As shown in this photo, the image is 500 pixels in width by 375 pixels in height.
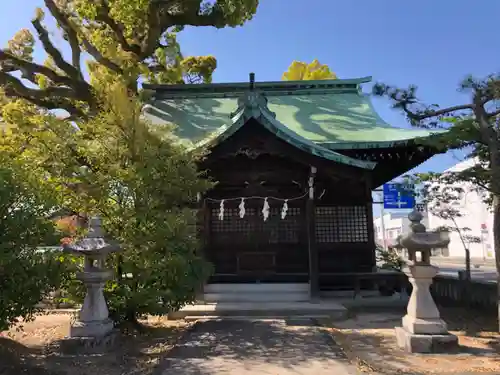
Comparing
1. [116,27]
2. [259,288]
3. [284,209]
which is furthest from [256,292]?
[116,27]

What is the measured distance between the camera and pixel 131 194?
7.23 meters

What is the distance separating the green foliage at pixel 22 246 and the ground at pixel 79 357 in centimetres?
70

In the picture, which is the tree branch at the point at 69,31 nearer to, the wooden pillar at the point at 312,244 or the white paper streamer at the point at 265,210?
the white paper streamer at the point at 265,210

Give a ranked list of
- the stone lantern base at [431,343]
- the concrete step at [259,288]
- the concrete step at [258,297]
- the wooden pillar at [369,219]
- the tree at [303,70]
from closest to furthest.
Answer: the stone lantern base at [431,343]
the concrete step at [258,297]
the concrete step at [259,288]
the wooden pillar at [369,219]
the tree at [303,70]

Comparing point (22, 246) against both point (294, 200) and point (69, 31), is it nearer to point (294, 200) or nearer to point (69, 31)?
point (294, 200)

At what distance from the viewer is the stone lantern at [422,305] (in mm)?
6199

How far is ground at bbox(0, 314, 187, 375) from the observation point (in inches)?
217

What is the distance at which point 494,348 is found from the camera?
21.3 feet

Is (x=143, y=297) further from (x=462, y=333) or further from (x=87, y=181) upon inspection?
(x=462, y=333)

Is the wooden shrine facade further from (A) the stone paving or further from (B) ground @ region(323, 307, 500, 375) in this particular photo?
(A) the stone paving

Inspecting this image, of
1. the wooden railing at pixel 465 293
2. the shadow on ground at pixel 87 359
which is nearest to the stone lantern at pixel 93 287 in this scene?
the shadow on ground at pixel 87 359

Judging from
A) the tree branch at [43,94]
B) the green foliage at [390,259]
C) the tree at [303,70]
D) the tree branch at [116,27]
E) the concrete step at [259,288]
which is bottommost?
the concrete step at [259,288]

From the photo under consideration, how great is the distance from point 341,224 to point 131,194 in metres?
6.81

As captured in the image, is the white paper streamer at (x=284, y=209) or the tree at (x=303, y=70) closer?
the white paper streamer at (x=284, y=209)
